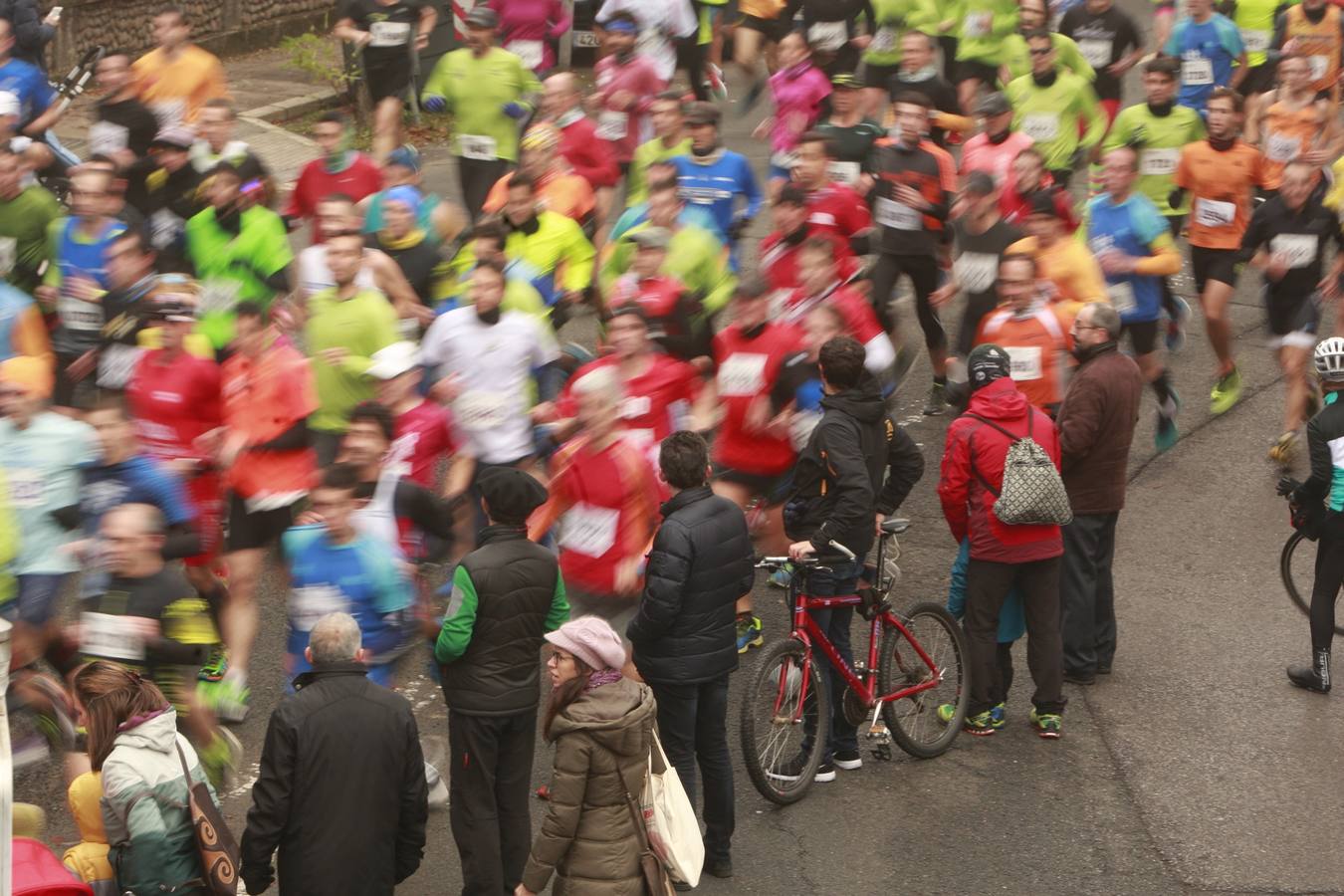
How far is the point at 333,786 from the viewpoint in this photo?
17.8 ft

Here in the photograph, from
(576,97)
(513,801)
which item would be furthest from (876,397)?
(576,97)

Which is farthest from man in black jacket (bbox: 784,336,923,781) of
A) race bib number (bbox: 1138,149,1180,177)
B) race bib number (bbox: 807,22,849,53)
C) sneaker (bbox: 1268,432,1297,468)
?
race bib number (bbox: 807,22,849,53)

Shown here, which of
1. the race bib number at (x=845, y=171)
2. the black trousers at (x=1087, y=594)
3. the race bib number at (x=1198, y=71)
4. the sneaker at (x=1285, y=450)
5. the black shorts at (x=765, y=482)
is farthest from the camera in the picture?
the race bib number at (x=1198, y=71)

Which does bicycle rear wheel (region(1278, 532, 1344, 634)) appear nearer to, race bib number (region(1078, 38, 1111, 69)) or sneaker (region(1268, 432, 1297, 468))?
sneaker (region(1268, 432, 1297, 468))

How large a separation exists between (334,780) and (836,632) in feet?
8.66

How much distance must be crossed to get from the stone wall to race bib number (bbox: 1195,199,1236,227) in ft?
34.2

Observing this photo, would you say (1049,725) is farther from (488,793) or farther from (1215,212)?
(1215,212)

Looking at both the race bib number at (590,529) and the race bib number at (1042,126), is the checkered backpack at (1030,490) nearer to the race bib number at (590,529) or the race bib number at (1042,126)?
the race bib number at (590,529)

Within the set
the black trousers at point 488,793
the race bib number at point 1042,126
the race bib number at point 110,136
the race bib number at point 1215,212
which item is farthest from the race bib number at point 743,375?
the race bib number at point 110,136

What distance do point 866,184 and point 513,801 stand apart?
5659mm

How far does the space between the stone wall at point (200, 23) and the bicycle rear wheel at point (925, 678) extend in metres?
11.7

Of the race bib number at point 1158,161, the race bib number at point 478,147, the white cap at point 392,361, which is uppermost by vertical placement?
the white cap at point 392,361

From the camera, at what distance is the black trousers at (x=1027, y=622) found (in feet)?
25.2

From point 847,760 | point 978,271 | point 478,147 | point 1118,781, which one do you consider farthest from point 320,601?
point 478,147
